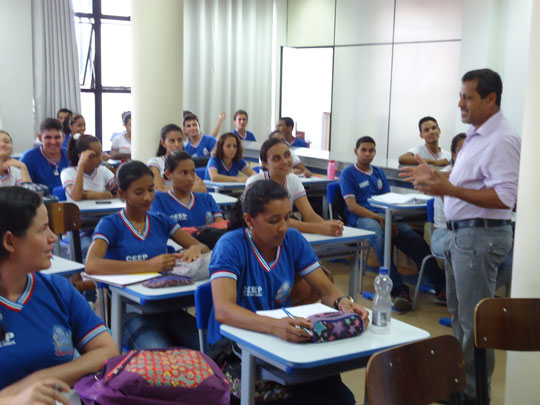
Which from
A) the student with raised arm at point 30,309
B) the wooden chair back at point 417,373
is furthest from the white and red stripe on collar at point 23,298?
the wooden chair back at point 417,373

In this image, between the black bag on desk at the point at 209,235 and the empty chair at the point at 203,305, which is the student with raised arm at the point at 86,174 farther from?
the empty chair at the point at 203,305

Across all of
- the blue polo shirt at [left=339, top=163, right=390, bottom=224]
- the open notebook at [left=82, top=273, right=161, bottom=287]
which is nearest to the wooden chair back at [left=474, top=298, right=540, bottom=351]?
the open notebook at [left=82, top=273, right=161, bottom=287]

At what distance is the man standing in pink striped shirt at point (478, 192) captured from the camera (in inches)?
108

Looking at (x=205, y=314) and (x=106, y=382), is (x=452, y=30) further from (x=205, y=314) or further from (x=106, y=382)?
(x=106, y=382)

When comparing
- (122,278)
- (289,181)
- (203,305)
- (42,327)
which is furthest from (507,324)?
(289,181)

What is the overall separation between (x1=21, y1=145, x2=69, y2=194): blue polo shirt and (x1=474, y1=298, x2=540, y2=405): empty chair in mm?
4178

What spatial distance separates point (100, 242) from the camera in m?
2.96

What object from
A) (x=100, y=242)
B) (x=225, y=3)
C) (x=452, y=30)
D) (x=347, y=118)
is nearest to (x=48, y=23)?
(x=225, y=3)

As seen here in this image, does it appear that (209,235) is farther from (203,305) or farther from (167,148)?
(167,148)

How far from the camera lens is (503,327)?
2018mm

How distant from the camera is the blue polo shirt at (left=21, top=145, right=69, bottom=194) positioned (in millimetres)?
5301

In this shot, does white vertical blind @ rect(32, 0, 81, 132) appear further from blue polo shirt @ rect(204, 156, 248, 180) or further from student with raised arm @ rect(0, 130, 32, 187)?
student with raised arm @ rect(0, 130, 32, 187)

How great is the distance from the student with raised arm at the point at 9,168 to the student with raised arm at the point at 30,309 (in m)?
3.31

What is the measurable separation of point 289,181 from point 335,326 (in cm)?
214
